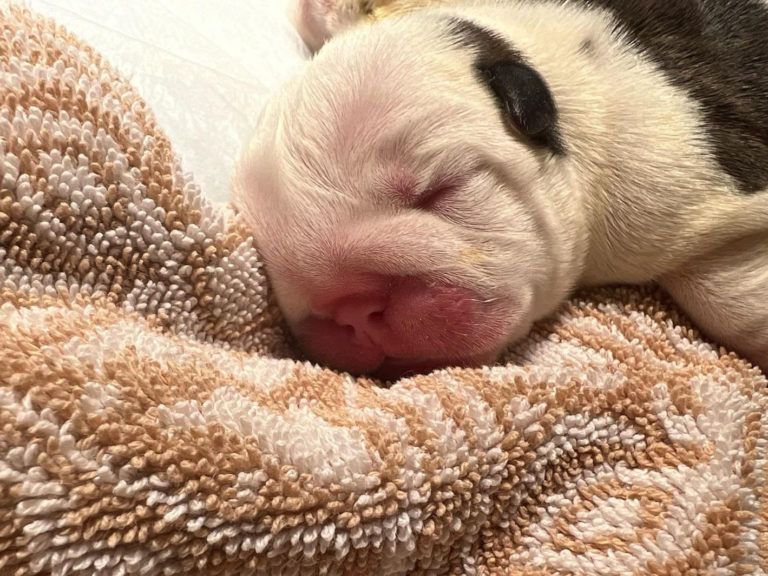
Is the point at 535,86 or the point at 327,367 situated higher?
the point at 535,86

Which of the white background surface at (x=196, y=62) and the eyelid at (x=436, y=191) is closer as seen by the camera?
the eyelid at (x=436, y=191)

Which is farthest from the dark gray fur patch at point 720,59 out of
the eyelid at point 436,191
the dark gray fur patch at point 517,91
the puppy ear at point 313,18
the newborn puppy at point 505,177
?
the puppy ear at point 313,18

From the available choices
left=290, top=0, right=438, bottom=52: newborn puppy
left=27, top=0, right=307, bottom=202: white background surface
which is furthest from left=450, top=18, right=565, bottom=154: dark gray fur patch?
left=290, top=0, right=438, bottom=52: newborn puppy

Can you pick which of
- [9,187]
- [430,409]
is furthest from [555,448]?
[9,187]

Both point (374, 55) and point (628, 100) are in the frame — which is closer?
point (374, 55)

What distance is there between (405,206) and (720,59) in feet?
2.02

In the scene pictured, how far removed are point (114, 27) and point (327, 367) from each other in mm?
703

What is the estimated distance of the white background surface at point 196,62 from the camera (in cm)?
103

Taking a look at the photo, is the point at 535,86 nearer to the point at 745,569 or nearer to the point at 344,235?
the point at 344,235

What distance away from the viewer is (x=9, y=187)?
64cm

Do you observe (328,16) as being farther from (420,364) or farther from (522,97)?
(420,364)

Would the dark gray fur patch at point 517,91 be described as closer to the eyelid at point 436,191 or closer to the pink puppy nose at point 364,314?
the eyelid at point 436,191

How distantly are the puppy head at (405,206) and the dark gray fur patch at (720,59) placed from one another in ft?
0.94

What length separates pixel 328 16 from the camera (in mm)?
1466
